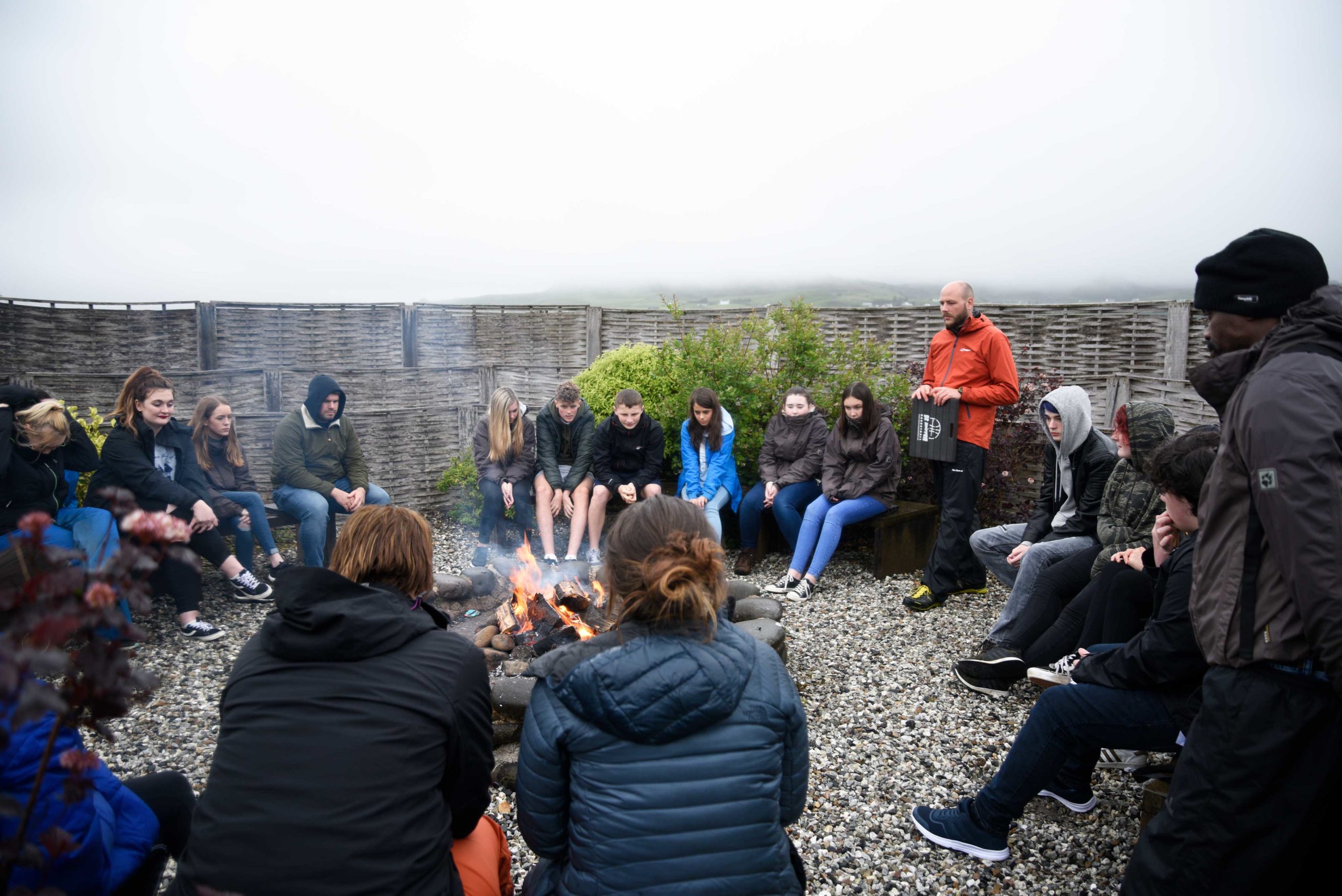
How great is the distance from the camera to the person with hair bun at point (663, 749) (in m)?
1.83

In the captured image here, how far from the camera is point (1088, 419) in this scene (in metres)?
4.94

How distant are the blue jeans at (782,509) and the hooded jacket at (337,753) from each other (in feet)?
15.6

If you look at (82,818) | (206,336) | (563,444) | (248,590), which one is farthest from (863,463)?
(206,336)

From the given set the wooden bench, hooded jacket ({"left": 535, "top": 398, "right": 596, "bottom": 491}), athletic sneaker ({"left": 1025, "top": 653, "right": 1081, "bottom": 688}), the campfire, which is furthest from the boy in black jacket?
hooded jacket ({"left": 535, "top": 398, "right": 596, "bottom": 491})

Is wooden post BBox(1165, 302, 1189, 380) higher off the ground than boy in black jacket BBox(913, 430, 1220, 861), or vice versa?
wooden post BBox(1165, 302, 1189, 380)

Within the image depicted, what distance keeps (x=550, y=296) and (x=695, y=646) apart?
26.3 meters

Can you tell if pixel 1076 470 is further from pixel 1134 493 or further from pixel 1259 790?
pixel 1259 790

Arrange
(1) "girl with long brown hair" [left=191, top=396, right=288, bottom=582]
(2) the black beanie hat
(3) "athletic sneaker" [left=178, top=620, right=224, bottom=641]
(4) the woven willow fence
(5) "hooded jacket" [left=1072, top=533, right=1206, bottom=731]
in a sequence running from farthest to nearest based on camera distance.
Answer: (4) the woven willow fence < (1) "girl with long brown hair" [left=191, top=396, right=288, bottom=582] < (3) "athletic sneaker" [left=178, top=620, right=224, bottom=641] < (5) "hooded jacket" [left=1072, top=533, right=1206, bottom=731] < (2) the black beanie hat

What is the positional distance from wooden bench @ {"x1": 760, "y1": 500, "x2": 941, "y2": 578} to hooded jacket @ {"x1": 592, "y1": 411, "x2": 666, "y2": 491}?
180 centimetres

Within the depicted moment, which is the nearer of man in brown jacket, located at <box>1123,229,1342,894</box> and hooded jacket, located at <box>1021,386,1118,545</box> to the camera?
man in brown jacket, located at <box>1123,229,1342,894</box>

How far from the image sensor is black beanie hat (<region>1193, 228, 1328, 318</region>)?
222 centimetres

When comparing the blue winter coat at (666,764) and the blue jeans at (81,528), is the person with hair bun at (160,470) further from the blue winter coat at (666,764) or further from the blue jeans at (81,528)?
the blue winter coat at (666,764)

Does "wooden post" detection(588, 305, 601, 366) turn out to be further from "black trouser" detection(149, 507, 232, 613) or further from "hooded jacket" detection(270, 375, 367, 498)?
"black trouser" detection(149, 507, 232, 613)

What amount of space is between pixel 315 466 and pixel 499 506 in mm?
1511
